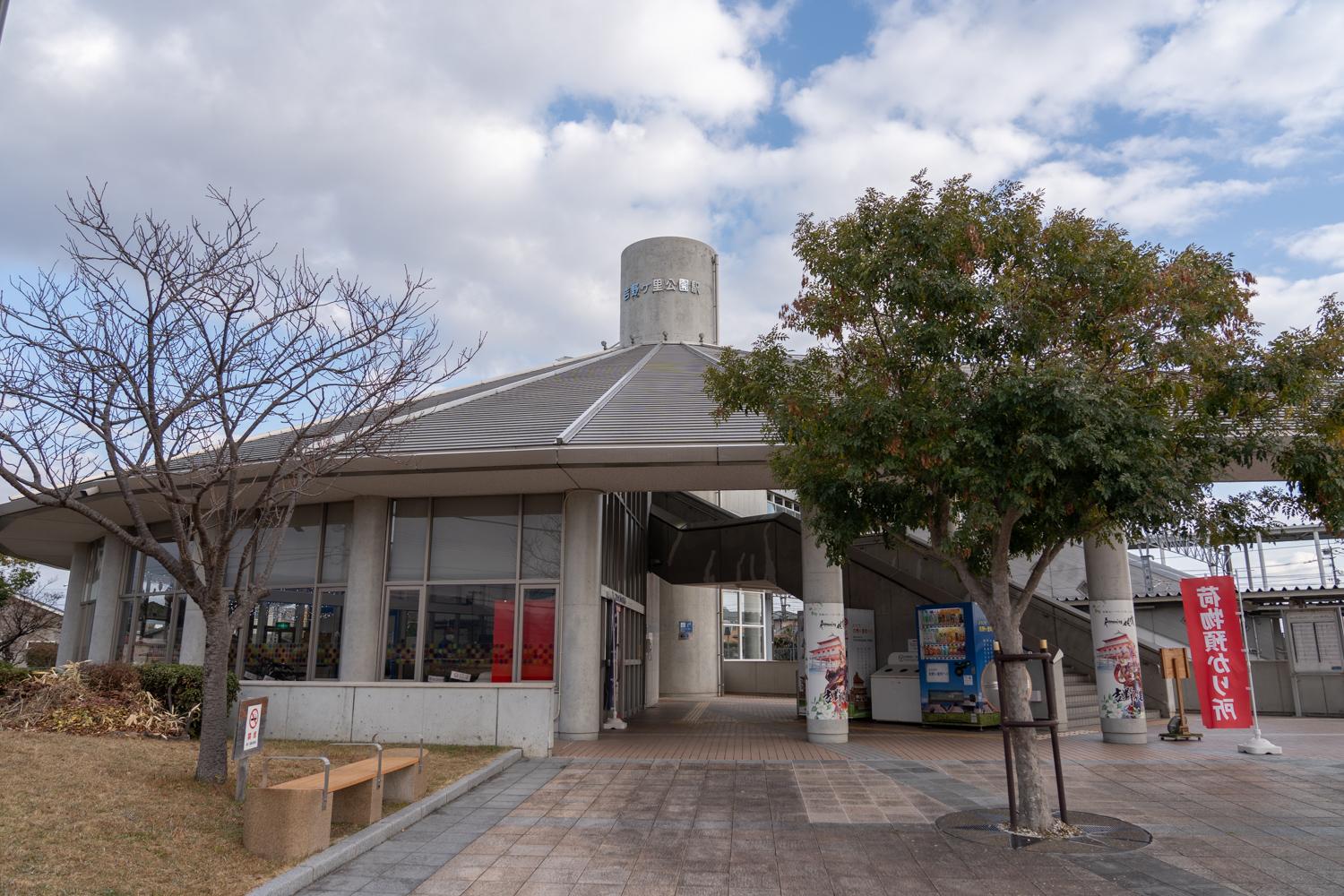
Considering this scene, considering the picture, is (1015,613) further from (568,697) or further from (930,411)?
(568,697)

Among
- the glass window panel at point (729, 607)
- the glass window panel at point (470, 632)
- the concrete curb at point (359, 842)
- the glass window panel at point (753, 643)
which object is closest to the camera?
the concrete curb at point (359, 842)

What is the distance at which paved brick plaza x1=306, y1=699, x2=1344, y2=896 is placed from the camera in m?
5.93

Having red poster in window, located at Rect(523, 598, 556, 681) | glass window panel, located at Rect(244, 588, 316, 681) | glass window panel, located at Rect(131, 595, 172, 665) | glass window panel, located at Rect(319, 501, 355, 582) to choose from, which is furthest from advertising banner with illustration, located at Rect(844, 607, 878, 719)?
glass window panel, located at Rect(131, 595, 172, 665)

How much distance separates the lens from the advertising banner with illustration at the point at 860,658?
17656 millimetres

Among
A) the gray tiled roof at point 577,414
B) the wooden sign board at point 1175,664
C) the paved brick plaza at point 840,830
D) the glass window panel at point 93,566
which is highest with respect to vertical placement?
the gray tiled roof at point 577,414

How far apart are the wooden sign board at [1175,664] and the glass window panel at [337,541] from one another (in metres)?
13.9

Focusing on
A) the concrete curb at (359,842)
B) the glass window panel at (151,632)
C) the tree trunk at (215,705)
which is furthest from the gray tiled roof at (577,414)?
the glass window panel at (151,632)

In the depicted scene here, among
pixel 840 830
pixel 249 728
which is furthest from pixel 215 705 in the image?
pixel 840 830

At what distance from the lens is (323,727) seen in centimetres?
1205

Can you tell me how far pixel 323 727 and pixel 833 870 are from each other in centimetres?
840

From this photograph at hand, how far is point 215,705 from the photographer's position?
7.85 m

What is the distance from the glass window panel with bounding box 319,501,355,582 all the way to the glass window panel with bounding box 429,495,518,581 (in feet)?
5.66

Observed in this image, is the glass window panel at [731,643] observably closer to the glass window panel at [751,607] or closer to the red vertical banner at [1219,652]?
the glass window panel at [751,607]

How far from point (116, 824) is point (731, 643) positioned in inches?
1015
